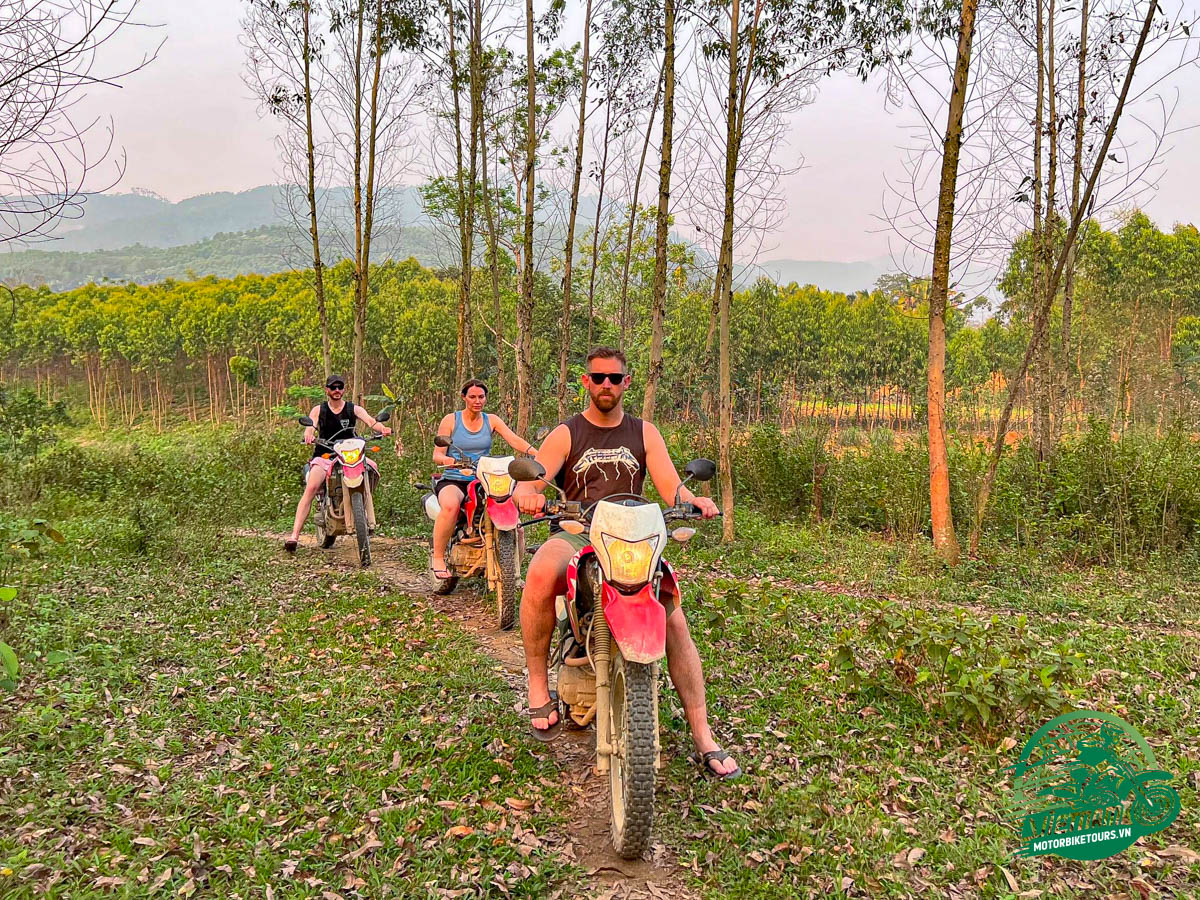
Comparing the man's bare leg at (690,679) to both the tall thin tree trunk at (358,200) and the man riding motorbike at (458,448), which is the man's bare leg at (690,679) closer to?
the man riding motorbike at (458,448)

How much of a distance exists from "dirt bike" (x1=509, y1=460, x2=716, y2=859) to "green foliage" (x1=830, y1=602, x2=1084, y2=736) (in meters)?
1.85

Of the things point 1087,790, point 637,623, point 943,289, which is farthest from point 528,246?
point 1087,790

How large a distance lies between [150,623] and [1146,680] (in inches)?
271

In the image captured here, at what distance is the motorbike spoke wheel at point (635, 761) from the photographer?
2742mm

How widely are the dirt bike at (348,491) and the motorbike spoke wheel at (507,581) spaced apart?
7.82 feet

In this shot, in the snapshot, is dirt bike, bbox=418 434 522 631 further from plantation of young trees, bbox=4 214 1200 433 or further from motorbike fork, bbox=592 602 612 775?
plantation of young trees, bbox=4 214 1200 433

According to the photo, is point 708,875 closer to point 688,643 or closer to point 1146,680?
point 688,643

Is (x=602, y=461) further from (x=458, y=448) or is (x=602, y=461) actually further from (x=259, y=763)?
(x=458, y=448)

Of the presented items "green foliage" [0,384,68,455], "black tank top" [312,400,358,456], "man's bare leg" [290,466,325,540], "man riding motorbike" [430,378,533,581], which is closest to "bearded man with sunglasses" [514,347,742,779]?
"man riding motorbike" [430,378,533,581]

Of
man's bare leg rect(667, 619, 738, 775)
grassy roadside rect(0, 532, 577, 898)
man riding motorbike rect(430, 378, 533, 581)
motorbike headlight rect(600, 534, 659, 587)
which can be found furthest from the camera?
man riding motorbike rect(430, 378, 533, 581)

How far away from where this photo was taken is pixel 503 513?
19.3ft

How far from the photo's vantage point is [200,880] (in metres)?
2.63

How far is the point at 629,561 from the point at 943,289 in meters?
5.91

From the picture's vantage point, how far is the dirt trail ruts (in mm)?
2775
